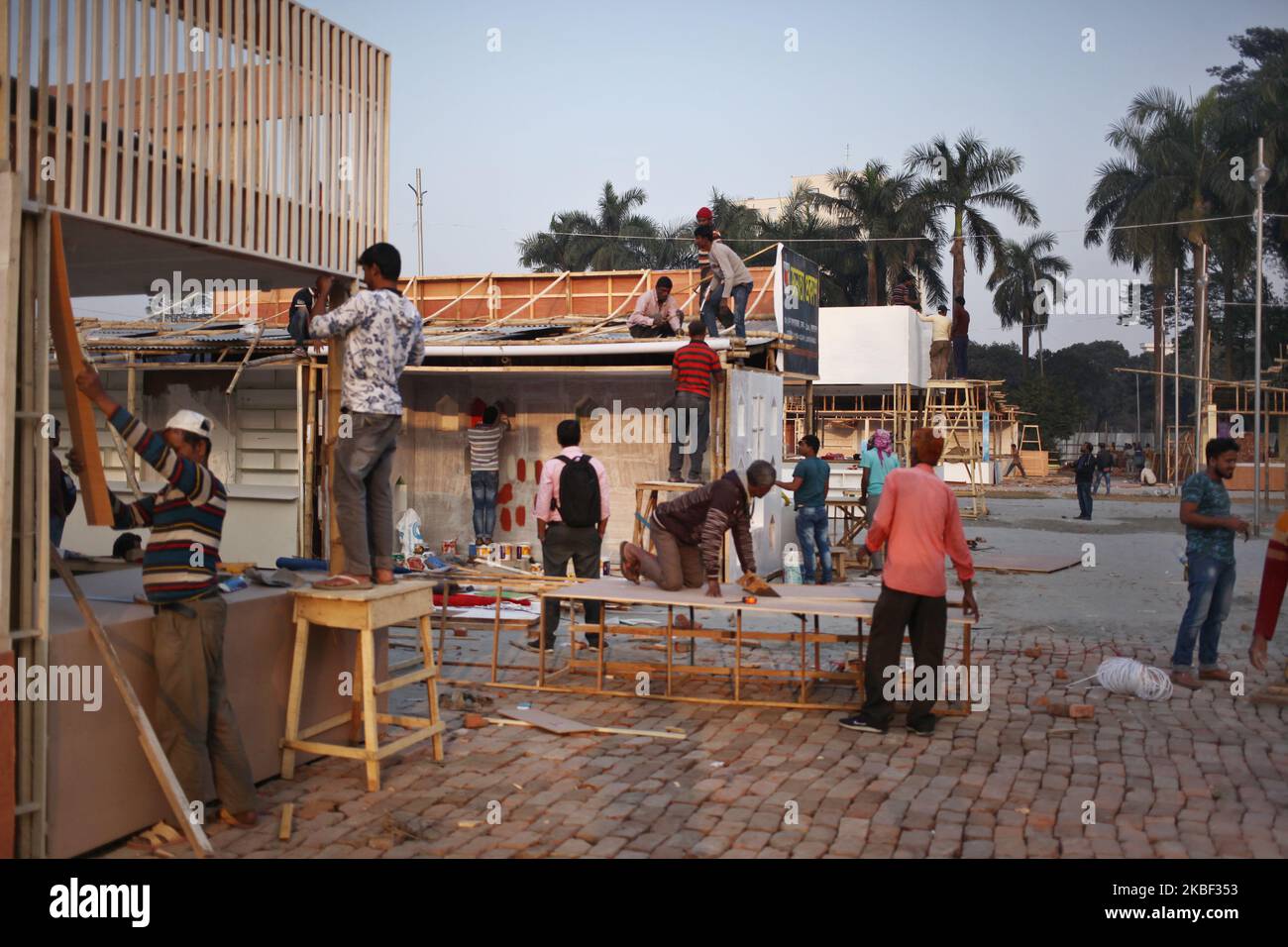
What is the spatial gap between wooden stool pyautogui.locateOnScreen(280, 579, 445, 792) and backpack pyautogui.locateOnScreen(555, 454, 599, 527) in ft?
11.0

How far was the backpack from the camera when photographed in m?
10.3

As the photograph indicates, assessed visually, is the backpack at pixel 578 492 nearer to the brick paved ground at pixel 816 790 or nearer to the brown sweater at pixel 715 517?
the brown sweater at pixel 715 517

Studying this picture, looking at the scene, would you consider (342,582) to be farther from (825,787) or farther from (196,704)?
(825,787)

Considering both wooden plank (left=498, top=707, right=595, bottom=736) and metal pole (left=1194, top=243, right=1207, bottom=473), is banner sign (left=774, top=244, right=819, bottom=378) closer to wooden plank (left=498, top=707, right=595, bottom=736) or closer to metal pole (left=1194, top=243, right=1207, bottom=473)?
wooden plank (left=498, top=707, right=595, bottom=736)

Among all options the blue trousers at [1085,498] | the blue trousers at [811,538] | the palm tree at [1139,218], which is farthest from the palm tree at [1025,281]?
the blue trousers at [811,538]

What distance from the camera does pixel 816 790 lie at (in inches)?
258

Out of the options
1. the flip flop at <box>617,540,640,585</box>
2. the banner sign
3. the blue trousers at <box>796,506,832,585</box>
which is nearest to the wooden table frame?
the flip flop at <box>617,540,640,585</box>

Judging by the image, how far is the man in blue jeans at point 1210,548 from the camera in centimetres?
927

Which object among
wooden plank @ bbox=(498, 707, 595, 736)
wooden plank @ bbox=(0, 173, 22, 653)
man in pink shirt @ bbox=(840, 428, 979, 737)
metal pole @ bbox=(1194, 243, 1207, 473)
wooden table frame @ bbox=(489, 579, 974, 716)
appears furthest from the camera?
metal pole @ bbox=(1194, 243, 1207, 473)

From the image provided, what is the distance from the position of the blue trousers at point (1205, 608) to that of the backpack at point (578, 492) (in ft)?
17.1
